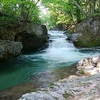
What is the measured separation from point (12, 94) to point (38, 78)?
2.32 m

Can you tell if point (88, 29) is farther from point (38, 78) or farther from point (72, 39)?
point (38, 78)

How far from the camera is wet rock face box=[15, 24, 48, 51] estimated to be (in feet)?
57.5

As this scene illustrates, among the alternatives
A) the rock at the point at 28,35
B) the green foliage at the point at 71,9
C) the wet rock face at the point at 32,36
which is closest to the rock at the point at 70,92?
the rock at the point at 28,35

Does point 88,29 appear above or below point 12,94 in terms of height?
above

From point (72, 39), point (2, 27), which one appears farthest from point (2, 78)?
point (72, 39)

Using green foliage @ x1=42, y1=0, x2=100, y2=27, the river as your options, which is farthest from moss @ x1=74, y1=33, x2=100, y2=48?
green foliage @ x1=42, y1=0, x2=100, y2=27

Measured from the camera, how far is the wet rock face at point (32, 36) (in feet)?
57.5

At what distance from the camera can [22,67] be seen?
13070mm

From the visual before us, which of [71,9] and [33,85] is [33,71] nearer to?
[33,85]

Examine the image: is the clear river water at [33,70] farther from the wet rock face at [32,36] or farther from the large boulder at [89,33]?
the wet rock face at [32,36]

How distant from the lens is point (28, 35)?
18062mm

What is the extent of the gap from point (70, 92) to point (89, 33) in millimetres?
15761

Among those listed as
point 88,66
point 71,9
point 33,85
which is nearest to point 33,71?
point 33,85

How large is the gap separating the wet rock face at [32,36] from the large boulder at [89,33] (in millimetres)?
3211
